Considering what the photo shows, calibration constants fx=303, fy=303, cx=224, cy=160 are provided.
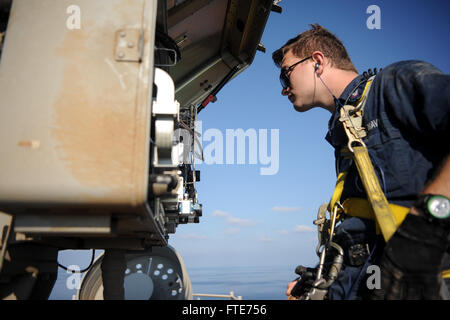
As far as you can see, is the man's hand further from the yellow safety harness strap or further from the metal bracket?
the metal bracket

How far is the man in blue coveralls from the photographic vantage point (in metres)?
1.24

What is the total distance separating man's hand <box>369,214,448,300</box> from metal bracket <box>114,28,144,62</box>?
1382 millimetres

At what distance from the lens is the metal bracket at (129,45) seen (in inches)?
52.6

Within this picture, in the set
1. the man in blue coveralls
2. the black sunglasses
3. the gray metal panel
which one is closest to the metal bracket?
the gray metal panel

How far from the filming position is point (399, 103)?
158 centimetres

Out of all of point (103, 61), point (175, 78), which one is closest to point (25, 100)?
point (103, 61)

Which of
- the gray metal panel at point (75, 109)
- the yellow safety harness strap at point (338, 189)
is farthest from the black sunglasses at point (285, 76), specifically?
the gray metal panel at point (75, 109)

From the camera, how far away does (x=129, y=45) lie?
135 cm

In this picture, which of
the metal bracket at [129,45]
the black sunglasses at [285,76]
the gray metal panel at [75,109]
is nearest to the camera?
the gray metal panel at [75,109]

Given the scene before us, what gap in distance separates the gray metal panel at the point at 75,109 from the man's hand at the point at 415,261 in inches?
42.8

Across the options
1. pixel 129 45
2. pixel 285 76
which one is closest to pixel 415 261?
pixel 129 45

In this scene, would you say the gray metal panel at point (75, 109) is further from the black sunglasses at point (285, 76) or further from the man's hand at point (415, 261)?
the black sunglasses at point (285, 76)
